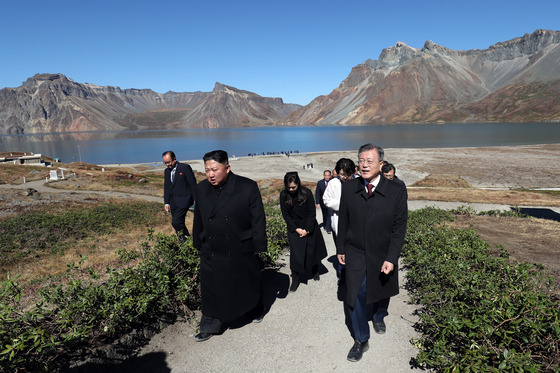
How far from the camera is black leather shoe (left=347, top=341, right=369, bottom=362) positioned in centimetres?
451

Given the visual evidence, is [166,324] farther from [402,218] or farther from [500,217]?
[500,217]

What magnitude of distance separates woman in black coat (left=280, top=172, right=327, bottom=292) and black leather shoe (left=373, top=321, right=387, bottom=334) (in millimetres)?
1900

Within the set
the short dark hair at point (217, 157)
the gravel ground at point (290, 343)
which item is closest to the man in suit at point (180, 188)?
the gravel ground at point (290, 343)

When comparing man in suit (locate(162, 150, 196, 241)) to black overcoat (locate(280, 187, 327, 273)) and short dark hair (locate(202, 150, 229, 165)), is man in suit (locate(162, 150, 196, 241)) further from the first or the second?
short dark hair (locate(202, 150, 229, 165))

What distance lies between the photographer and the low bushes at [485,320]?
12.0 ft

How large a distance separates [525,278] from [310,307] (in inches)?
142

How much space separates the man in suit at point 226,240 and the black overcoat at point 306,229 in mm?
1736

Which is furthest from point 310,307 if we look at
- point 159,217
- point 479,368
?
point 159,217

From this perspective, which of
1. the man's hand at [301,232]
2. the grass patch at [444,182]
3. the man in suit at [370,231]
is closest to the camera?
the man in suit at [370,231]

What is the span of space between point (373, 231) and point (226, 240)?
212 cm

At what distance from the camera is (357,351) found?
455cm

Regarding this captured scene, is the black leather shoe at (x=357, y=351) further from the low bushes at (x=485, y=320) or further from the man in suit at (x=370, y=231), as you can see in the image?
the low bushes at (x=485, y=320)

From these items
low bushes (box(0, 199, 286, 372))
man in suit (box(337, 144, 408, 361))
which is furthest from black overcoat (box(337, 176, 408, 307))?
low bushes (box(0, 199, 286, 372))

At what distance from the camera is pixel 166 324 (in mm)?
5309
